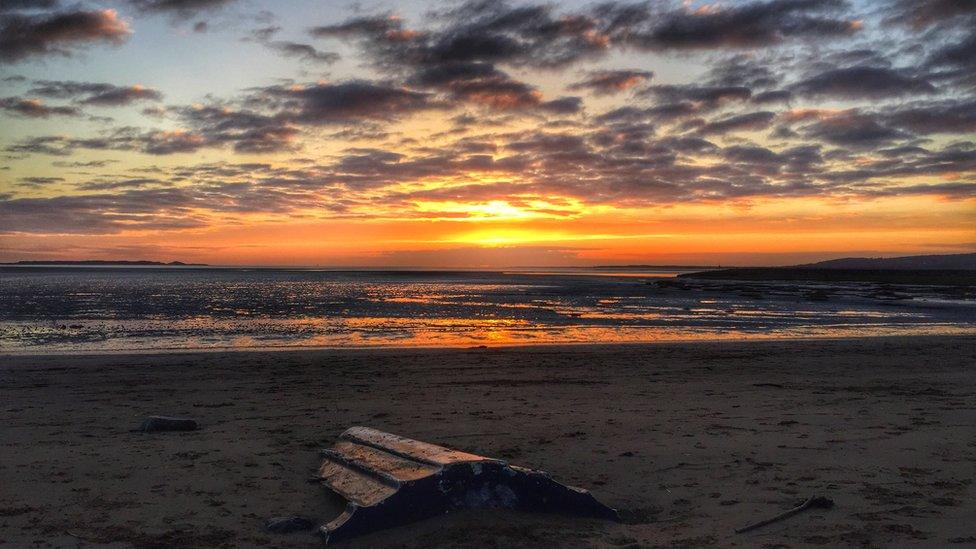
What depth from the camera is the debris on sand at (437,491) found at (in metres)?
5.15

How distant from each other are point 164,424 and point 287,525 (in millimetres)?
4020

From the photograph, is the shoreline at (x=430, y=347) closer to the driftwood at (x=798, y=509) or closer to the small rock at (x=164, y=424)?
the small rock at (x=164, y=424)

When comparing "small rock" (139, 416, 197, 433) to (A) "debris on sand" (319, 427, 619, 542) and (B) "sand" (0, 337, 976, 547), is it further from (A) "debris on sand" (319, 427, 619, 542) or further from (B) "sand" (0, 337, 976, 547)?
(A) "debris on sand" (319, 427, 619, 542)

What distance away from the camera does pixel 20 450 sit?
744cm

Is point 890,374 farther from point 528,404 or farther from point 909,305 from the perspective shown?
point 909,305

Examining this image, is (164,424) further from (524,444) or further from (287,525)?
(524,444)

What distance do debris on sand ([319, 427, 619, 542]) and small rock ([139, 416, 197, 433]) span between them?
3.33 m

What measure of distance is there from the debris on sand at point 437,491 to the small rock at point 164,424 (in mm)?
3332

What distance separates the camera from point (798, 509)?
18.1 ft

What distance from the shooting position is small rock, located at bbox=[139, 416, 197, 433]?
328 inches

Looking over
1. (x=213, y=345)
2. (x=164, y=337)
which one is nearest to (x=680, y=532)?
(x=213, y=345)

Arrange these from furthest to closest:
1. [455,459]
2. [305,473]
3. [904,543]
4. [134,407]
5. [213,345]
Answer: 1. [213,345]
2. [134,407]
3. [305,473]
4. [455,459]
5. [904,543]

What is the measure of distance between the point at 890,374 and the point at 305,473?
12481mm

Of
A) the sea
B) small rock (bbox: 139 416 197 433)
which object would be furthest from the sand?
the sea
